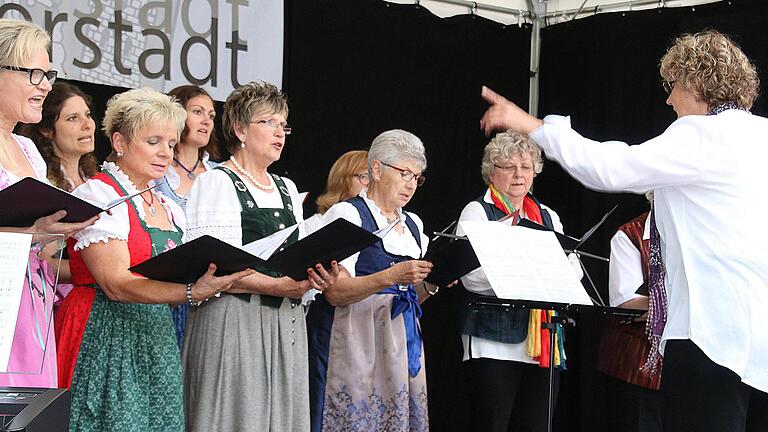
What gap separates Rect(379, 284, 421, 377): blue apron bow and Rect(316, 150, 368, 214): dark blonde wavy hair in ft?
2.86

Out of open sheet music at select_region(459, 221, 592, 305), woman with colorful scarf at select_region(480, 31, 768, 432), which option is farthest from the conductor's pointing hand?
open sheet music at select_region(459, 221, 592, 305)

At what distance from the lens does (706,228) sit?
2.31 m

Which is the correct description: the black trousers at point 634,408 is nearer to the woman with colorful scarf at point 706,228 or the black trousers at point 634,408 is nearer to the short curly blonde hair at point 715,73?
the woman with colorful scarf at point 706,228

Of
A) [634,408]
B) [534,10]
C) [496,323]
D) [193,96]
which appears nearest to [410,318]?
[496,323]

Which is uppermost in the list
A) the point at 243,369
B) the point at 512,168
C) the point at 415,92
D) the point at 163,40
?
the point at 163,40

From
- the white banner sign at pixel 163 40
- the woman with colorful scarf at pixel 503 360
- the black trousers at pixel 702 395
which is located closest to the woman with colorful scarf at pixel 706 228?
the black trousers at pixel 702 395

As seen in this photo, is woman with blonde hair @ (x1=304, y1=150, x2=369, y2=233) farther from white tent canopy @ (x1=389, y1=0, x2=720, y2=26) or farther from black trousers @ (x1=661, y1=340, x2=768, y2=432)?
black trousers @ (x1=661, y1=340, x2=768, y2=432)

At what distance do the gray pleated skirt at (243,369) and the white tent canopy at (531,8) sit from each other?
116 inches

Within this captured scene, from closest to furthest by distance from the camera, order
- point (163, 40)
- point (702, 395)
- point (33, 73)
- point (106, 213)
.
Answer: point (702, 395) → point (33, 73) → point (106, 213) → point (163, 40)

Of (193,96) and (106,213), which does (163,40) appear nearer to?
(193,96)

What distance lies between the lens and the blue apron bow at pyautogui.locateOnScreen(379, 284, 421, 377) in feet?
11.8

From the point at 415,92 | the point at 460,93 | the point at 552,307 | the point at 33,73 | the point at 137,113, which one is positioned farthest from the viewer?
the point at 460,93

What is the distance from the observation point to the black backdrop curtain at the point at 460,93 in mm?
5223

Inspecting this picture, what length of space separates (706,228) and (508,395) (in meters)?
1.93
